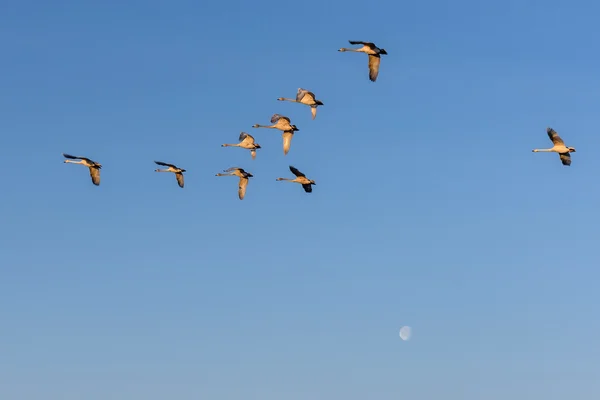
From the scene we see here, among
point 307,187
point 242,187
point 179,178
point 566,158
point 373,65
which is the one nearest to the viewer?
point 373,65

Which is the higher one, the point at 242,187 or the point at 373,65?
the point at 373,65

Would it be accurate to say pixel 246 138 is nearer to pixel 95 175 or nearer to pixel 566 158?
pixel 95 175

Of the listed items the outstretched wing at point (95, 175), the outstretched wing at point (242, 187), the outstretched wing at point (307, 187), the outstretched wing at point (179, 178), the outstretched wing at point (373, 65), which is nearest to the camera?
the outstretched wing at point (373, 65)

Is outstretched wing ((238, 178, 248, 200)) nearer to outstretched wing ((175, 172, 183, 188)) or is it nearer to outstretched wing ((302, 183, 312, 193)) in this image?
outstretched wing ((175, 172, 183, 188))

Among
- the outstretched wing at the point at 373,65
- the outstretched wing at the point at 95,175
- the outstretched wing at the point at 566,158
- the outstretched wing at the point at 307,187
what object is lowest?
the outstretched wing at the point at 307,187

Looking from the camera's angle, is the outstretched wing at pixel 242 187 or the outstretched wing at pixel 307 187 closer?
the outstretched wing at pixel 307 187

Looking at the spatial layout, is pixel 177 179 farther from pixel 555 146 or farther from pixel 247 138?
pixel 555 146

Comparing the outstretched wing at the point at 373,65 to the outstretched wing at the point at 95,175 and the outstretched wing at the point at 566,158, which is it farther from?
the outstretched wing at the point at 95,175

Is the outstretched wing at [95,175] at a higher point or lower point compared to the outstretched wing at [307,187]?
higher

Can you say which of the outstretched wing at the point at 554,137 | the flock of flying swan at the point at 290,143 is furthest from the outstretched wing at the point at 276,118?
the outstretched wing at the point at 554,137

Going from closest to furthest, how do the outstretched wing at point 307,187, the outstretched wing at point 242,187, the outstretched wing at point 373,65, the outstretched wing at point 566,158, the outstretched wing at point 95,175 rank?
the outstretched wing at point 373,65 → the outstretched wing at point 566,158 → the outstretched wing at point 307,187 → the outstretched wing at point 95,175 → the outstretched wing at point 242,187

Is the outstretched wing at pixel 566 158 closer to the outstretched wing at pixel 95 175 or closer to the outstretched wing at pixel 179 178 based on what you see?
the outstretched wing at pixel 179 178

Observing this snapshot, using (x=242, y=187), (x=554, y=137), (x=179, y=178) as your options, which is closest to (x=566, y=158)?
(x=554, y=137)

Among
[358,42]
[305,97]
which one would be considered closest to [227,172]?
[305,97]
